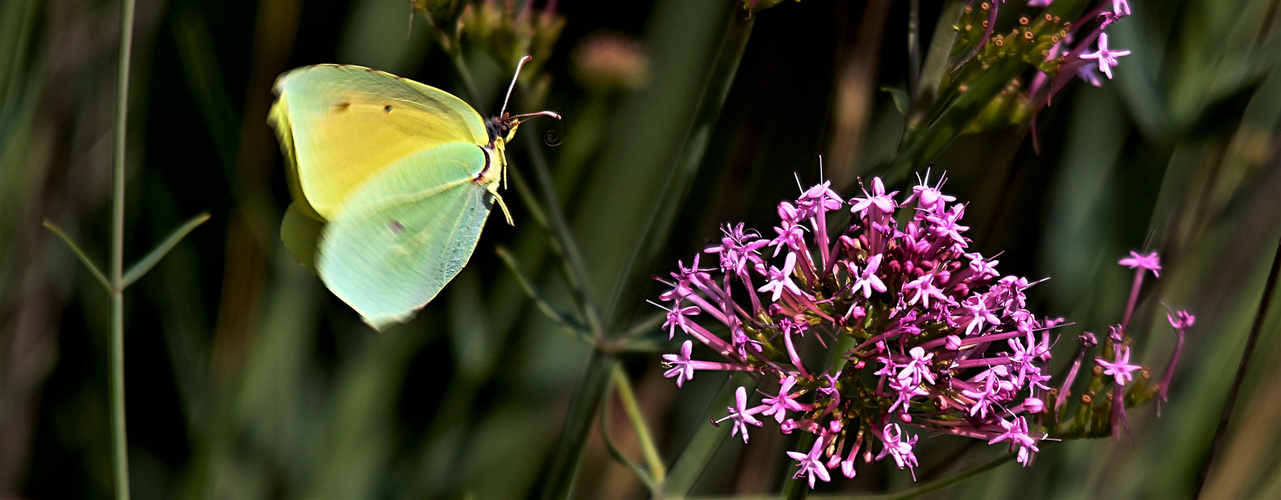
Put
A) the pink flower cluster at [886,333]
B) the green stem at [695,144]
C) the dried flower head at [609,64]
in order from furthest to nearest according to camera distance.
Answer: the dried flower head at [609,64], the green stem at [695,144], the pink flower cluster at [886,333]

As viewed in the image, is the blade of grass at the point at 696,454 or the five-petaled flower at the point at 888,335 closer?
the five-petaled flower at the point at 888,335

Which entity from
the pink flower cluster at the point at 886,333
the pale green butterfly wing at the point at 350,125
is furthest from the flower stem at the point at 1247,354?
the pale green butterfly wing at the point at 350,125

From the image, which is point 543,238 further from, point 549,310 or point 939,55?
point 939,55

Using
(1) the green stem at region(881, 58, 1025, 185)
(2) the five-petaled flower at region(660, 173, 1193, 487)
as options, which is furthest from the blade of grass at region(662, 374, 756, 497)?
(1) the green stem at region(881, 58, 1025, 185)

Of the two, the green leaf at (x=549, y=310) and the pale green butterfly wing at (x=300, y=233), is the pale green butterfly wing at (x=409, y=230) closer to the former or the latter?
the pale green butterfly wing at (x=300, y=233)

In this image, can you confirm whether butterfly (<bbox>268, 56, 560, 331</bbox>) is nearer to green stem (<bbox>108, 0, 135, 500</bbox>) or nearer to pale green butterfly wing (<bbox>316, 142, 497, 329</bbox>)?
pale green butterfly wing (<bbox>316, 142, 497, 329</bbox>)

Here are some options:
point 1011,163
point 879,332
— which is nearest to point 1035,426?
point 879,332
